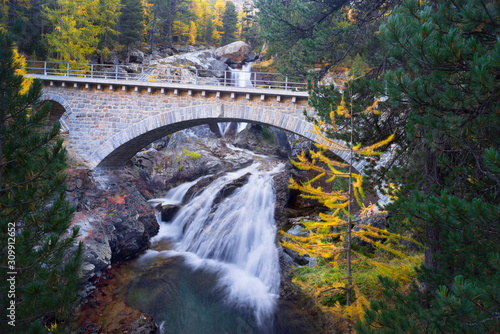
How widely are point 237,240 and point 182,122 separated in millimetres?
6341

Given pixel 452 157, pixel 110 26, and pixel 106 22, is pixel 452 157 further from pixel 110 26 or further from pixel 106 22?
pixel 110 26

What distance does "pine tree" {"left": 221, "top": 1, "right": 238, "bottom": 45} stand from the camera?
38.5 m

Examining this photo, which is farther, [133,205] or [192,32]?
[192,32]

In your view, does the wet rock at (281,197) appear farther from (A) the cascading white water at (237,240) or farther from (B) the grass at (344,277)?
(B) the grass at (344,277)

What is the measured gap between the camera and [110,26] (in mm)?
26219

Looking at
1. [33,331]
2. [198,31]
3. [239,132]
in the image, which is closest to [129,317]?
[33,331]

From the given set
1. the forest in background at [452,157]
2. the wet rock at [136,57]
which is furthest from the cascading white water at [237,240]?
the wet rock at [136,57]

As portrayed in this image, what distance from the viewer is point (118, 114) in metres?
13.5

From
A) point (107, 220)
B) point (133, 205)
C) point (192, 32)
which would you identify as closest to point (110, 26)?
point (192, 32)

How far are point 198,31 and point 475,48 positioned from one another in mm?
41315

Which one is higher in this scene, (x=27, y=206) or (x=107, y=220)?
(x=27, y=206)

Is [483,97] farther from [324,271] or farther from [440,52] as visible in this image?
[324,271]

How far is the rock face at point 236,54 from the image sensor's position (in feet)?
105

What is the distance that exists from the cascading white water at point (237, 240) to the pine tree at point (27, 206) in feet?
18.9
